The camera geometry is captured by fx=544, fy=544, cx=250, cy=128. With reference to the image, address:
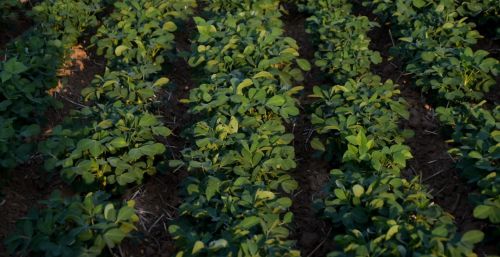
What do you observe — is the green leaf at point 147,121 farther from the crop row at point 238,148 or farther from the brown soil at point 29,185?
the brown soil at point 29,185

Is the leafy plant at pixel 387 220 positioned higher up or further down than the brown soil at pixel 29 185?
higher up

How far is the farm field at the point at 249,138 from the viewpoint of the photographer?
2732 mm

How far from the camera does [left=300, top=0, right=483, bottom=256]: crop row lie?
2510 mm

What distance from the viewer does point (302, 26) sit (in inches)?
217

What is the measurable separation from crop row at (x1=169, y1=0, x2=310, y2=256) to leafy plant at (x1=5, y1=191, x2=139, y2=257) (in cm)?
28

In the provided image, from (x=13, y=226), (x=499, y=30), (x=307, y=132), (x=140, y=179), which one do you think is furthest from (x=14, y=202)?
(x=499, y=30)

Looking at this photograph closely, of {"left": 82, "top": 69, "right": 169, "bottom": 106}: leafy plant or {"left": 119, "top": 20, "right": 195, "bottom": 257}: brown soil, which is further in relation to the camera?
{"left": 82, "top": 69, "right": 169, "bottom": 106}: leafy plant

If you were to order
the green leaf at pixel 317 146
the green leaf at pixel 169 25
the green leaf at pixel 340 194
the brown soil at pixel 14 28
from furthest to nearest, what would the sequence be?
the brown soil at pixel 14 28, the green leaf at pixel 169 25, the green leaf at pixel 317 146, the green leaf at pixel 340 194

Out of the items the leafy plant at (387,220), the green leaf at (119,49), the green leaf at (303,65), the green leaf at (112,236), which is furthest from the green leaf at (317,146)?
the green leaf at (119,49)

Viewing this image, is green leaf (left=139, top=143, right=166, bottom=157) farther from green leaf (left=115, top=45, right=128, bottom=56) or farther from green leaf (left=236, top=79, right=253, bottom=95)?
green leaf (left=115, top=45, right=128, bottom=56)

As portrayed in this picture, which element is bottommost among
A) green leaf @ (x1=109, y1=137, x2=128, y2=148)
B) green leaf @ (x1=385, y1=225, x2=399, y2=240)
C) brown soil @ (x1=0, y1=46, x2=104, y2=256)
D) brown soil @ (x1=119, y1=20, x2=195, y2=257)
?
brown soil @ (x1=119, y1=20, x2=195, y2=257)

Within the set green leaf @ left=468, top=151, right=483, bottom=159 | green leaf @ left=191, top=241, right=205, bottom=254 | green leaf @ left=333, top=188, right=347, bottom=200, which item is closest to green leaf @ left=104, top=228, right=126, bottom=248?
green leaf @ left=191, top=241, right=205, bottom=254

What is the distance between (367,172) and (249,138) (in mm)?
727

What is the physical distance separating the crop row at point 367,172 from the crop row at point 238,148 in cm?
26
